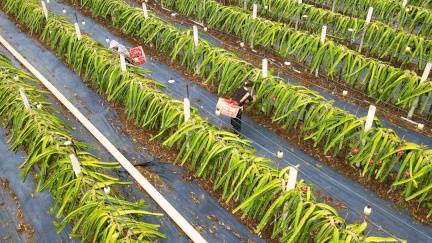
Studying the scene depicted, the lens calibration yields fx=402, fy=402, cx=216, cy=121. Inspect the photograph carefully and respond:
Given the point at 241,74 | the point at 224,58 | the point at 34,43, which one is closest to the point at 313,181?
the point at 241,74

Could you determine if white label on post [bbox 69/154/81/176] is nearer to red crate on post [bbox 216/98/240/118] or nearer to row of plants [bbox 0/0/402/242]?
row of plants [bbox 0/0/402/242]

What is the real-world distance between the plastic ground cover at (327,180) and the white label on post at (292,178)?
0.90 metres

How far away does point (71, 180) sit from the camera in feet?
12.8

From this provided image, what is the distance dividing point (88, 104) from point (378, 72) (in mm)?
4362

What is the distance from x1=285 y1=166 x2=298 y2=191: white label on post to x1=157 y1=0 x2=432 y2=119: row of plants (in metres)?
2.66

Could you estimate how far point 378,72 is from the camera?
5.73 meters

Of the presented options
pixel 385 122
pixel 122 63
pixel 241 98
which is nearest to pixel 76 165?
pixel 122 63

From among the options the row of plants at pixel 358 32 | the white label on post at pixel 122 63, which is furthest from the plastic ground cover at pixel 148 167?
the row of plants at pixel 358 32

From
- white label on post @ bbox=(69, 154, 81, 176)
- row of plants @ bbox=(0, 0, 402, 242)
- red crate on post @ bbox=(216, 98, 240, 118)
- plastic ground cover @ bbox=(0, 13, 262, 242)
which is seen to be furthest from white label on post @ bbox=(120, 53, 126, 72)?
white label on post @ bbox=(69, 154, 81, 176)

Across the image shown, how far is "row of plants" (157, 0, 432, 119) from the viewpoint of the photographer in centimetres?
556

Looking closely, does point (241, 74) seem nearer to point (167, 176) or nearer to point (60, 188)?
point (167, 176)

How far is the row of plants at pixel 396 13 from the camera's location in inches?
290

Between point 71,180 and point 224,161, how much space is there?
1564 mm

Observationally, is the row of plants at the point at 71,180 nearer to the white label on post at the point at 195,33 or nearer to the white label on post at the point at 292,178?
the white label on post at the point at 292,178
